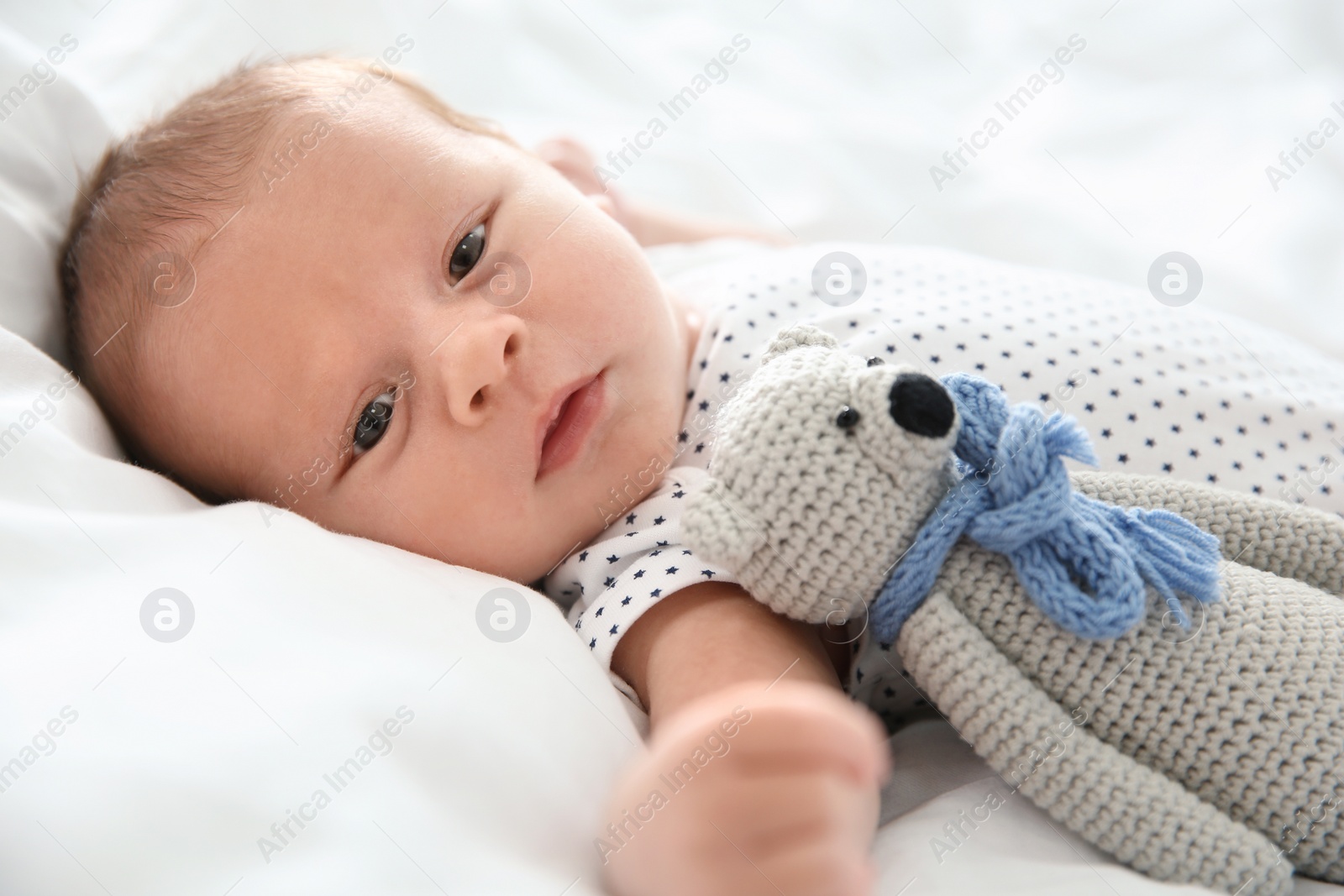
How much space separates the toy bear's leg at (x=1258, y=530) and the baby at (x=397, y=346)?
328 mm

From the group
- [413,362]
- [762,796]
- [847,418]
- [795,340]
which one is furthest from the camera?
[413,362]

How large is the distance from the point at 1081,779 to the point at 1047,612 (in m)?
0.13

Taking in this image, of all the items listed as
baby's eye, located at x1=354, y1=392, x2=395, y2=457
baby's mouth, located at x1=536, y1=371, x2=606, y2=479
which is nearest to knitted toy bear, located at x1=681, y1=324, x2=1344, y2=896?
baby's mouth, located at x1=536, y1=371, x2=606, y2=479

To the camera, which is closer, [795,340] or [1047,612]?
[1047,612]

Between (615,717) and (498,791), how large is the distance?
0.13m

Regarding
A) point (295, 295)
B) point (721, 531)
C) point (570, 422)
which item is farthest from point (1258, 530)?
point (295, 295)

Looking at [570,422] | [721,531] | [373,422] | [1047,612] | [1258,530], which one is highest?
[1258,530]

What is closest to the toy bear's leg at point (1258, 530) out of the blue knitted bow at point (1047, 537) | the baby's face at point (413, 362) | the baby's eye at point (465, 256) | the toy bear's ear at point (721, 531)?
the blue knitted bow at point (1047, 537)

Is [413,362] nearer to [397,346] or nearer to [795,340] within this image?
[397,346]

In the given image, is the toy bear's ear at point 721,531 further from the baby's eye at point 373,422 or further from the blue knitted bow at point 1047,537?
the baby's eye at point 373,422

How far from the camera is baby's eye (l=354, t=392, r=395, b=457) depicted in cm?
98

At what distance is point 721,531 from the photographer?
695 mm

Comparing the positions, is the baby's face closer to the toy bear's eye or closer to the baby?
the baby

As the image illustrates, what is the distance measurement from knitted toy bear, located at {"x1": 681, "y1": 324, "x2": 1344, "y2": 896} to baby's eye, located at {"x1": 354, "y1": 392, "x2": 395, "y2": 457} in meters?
0.41
